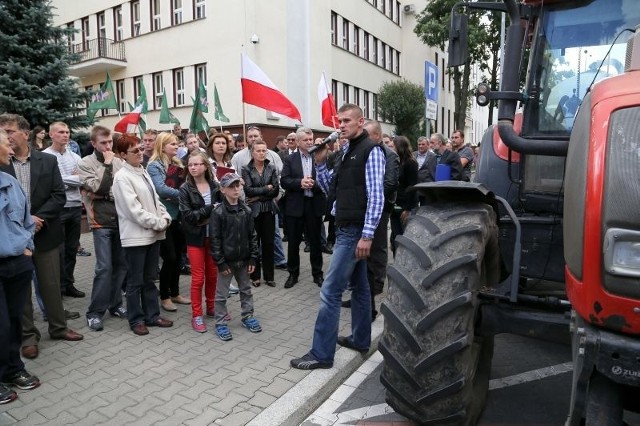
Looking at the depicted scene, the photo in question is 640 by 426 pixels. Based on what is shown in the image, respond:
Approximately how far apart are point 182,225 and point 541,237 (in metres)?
3.62

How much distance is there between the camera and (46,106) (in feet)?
39.7

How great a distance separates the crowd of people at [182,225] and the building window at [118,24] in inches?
850

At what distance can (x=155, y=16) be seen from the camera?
24.3m

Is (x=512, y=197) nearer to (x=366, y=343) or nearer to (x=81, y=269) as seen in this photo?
(x=366, y=343)

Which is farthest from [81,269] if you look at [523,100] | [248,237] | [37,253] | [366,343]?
[523,100]

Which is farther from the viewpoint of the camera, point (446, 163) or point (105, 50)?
point (105, 50)

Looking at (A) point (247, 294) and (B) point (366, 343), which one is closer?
(B) point (366, 343)

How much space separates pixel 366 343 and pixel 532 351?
1.55 m

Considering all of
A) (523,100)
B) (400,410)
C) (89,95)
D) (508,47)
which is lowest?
(400,410)

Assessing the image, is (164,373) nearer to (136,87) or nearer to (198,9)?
(198,9)

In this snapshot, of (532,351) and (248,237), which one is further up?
(248,237)

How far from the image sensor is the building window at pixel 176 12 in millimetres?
23359

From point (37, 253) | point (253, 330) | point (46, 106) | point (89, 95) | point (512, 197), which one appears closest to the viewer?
point (512, 197)

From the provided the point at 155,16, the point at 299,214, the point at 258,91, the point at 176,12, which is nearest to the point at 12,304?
the point at 299,214
